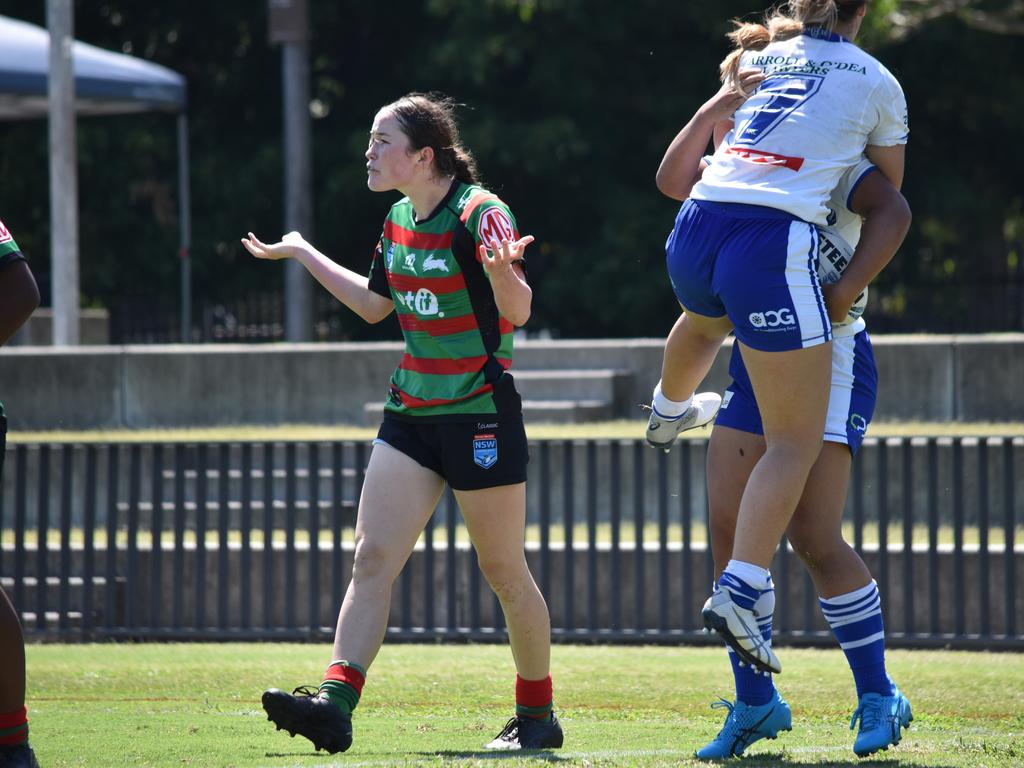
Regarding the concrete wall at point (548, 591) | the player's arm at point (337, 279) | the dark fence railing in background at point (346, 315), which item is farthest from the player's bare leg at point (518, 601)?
the dark fence railing in background at point (346, 315)

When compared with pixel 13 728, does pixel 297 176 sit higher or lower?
higher

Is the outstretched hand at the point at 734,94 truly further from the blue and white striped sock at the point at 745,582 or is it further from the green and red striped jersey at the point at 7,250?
the green and red striped jersey at the point at 7,250

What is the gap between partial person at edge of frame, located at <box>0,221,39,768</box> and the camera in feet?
13.9

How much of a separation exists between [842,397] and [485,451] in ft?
3.37

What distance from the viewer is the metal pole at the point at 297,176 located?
1950 centimetres

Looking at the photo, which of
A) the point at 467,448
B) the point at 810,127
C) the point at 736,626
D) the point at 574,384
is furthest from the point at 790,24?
the point at 574,384

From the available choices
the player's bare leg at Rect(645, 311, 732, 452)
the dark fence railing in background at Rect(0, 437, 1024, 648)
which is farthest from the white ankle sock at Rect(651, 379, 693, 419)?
the dark fence railing in background at Rect(0, 437, 1024, 648)

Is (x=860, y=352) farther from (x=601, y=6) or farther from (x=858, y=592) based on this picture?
(x=601, y=6)

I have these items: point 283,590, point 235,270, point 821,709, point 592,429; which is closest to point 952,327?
point 592,429

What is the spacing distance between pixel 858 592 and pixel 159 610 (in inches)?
215

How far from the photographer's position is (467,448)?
15.6ft

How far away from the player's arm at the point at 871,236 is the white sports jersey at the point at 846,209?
0.08ft

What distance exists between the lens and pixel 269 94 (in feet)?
82.8

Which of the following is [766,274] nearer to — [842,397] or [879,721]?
[842,397]
